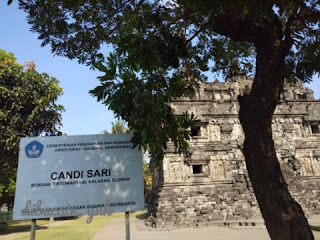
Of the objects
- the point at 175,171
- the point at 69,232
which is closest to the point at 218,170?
the point at 175,171

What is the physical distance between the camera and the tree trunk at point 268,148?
3.36m

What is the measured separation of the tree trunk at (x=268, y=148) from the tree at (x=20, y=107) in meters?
13.7

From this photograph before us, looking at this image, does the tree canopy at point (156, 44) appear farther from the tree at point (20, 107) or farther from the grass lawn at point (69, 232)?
the tree at point (20, 107)

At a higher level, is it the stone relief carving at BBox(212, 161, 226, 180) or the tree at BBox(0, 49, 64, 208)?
the tree at BBox(0, 49, 64, 208)

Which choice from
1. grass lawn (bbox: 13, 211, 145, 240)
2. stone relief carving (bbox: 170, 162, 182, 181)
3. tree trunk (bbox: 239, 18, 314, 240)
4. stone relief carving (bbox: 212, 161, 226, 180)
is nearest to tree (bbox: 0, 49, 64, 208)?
grass lawn (bbox: 13, 211, 145, 240)

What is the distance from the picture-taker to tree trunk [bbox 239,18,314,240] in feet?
11.0

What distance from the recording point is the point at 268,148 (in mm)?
3771

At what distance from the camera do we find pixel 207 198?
14992 mm

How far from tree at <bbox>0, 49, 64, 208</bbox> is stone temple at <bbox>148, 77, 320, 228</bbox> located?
311 inches

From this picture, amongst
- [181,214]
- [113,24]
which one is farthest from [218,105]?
[113,24]

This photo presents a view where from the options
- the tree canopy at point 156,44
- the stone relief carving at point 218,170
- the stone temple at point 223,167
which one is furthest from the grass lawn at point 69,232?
the tree canopy at point 156,44

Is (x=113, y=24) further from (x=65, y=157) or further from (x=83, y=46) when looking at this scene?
(x=65, y=157)

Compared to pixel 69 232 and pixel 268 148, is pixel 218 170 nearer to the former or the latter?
pixel 69 232

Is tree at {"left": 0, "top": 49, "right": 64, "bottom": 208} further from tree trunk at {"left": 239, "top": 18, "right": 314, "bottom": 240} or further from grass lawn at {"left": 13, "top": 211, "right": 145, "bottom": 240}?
tree trunk at {"left": 239, "top": 18, "right": 314, "bottom": 240}
